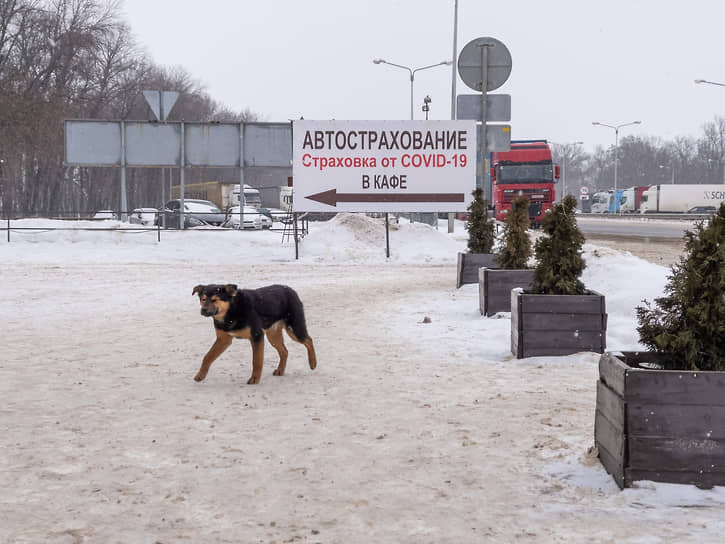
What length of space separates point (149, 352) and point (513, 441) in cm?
483

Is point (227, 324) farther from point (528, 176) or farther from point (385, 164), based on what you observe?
point (528, 176)

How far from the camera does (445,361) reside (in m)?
8.59

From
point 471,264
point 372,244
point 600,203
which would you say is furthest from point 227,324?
point 600,203

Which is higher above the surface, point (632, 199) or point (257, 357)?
point (632, 199)

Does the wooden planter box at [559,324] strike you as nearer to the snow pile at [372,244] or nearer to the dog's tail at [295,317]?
the dog's tail at [295,317]

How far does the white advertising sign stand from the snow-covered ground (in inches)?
469

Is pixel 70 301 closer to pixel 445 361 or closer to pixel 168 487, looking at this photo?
pixel 445 361

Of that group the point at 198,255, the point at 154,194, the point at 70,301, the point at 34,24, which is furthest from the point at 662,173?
the point at 70,301

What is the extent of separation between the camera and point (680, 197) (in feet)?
228

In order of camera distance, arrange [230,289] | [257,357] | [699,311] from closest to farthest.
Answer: [699,311], [230,289], [257,357]

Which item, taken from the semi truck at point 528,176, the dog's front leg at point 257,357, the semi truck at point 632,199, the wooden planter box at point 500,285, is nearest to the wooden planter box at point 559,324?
the dog's front leg at point 257,357

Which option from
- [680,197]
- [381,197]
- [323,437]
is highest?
[680,197]

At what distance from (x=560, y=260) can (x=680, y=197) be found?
65.8 m

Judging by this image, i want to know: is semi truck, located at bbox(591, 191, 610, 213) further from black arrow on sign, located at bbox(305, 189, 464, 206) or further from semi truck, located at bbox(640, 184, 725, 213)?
black arrow on sign, located at bbox(305, 189, 464, 206)
